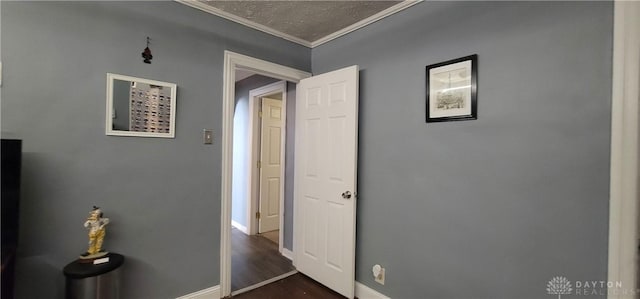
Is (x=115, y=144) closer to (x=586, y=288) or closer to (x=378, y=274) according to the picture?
(x=378, y=274)

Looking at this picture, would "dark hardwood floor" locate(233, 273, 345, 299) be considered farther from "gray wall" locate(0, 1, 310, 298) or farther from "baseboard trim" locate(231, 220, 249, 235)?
"baseboard trim" locate(231, 220, 249, 235)

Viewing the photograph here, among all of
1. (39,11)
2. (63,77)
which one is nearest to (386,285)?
(63,77)

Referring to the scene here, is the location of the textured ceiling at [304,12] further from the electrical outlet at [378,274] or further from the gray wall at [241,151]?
the electrical outlet at [378,274]

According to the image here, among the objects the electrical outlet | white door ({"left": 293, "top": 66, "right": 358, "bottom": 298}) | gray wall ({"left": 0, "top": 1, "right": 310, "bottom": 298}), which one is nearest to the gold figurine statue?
gray wall ({"left": 0, "top": 1, "right": 310, "bottom": 298})

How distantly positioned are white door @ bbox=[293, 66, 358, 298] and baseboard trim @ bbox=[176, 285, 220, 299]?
847mm

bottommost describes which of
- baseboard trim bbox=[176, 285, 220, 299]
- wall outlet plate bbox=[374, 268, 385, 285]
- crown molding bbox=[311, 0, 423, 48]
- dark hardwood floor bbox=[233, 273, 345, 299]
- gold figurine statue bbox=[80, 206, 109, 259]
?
dark hardwood floor bbox=[233, 273, 345, 299]

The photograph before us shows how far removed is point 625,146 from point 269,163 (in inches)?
143

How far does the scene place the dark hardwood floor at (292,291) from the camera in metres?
2.38

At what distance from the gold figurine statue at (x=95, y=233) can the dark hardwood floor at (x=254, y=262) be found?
3.83 feet

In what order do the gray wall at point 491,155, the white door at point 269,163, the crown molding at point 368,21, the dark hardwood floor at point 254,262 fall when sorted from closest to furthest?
1. the gray wall at point 491,155
2. the crown molding at point 368,21
3. the dark hardwood floor at point 254,262
4. the white door at point 269,163

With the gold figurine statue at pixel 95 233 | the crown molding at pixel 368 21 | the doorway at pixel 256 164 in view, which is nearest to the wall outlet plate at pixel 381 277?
the doorway at pixel 256 164

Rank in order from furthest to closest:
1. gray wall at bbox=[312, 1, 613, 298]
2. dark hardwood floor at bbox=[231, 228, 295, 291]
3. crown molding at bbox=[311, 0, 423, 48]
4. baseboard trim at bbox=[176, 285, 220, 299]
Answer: dark hardwood floor at bbox=[231, 228, 295, 291]
baseboard trim at bbox=[176, 285, 220, 299]
crown molding at bbox=[311, 0, 423, 48]
gray wall at bbox=[312, 1, 613, 298]

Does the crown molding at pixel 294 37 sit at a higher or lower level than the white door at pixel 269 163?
higher

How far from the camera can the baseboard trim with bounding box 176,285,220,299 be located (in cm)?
218
